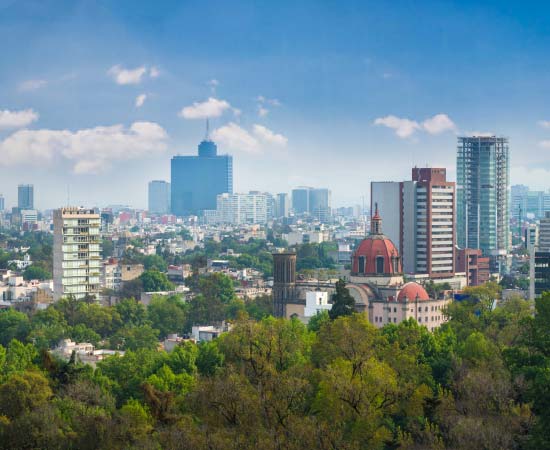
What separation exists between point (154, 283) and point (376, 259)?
2905 centimetres

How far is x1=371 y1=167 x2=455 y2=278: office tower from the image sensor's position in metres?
112

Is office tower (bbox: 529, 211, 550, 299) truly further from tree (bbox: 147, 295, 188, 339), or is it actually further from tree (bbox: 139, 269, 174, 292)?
tree (bbox: 139, 269, 174, 292)

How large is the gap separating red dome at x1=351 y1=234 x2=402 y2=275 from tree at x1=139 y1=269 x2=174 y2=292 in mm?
27479

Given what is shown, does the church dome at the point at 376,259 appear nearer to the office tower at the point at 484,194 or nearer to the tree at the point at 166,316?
the tree at the point at 166,316

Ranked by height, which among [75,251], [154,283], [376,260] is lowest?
[154,283]


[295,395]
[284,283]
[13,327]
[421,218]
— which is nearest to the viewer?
[295,395]

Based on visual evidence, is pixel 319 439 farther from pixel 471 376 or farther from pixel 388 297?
pixel 388 297

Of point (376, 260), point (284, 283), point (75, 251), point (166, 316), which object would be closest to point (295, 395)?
point (376, 260)

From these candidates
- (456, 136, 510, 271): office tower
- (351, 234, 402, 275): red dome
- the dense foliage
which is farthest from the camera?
(456, 136, 510, 271): office tower

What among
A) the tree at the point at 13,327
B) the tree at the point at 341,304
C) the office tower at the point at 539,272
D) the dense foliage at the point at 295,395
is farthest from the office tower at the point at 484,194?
the dense foliage at the point at 295,395

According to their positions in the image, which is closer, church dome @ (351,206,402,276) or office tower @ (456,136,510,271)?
church dome @ (351,206,402,276)

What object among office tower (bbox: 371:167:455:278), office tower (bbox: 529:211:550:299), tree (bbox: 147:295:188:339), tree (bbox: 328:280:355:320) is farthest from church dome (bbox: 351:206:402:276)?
office tower (bbox: 371:167:455:278)

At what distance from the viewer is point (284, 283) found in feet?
283

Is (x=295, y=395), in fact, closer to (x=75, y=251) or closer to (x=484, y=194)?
(x=75, y=251)
